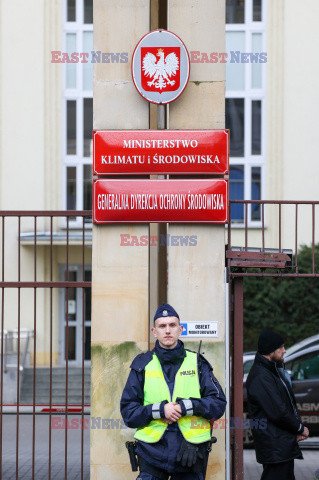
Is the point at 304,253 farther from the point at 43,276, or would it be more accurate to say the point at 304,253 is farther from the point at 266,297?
the point at 43,276

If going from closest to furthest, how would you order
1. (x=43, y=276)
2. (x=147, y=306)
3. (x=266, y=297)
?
(x=147, y=306) < (x=266, y=297) < (x=43, y=276)

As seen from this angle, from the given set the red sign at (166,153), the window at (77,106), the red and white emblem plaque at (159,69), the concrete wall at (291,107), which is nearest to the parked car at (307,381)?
the red sign at (166,153)

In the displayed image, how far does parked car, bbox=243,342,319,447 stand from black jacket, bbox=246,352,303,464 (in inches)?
218

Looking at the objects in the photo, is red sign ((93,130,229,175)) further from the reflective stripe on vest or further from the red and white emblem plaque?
the reflective stripe on vest

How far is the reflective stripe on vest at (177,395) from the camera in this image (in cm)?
551

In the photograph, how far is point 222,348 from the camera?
7.29m

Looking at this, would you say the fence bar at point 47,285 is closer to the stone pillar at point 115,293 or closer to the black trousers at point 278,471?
the stone pillar at point 115,293

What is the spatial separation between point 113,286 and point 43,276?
15888 millimetres

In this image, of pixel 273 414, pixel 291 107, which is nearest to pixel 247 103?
pixel 291 107

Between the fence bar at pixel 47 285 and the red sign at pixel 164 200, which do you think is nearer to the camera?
the red sign at pixel 164 200

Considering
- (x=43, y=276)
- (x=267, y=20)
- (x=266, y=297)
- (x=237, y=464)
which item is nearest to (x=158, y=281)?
(x=237, y=464)

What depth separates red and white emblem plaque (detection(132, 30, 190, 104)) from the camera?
7.29 m

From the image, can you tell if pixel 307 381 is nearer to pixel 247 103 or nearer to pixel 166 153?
pixel 166 153

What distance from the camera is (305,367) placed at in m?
12.6
